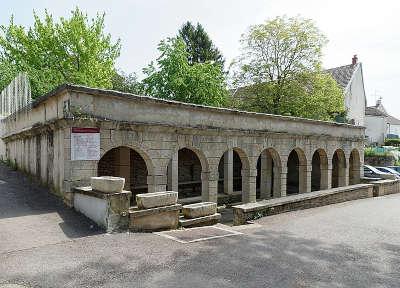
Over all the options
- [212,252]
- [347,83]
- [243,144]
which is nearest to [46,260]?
[212,252]

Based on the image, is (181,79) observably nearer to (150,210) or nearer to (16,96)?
(16,96)

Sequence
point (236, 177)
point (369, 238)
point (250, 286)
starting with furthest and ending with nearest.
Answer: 1. point (236, 177)
2. point (369, 238)
3. point (250, 286)

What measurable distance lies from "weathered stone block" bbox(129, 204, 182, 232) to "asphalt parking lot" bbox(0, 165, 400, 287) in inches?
16.1

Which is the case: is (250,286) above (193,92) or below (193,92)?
below

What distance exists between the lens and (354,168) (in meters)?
22.0

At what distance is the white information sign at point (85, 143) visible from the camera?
9.10 metres

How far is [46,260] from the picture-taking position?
564 centimetres

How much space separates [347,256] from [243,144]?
8.14m

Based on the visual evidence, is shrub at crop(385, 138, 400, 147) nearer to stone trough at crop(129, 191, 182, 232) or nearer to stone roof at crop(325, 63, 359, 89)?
stone roof at crop(325, 63, 359, 89)

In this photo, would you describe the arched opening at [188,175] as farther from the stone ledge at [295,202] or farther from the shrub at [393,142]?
the shrub at [393,142]

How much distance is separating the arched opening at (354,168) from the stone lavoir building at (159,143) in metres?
0.11

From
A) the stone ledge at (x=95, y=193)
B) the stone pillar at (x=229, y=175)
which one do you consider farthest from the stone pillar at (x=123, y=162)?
the stone ledge at (x=95, y=193)

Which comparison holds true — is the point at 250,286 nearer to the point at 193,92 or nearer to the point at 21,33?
the point at 193,92

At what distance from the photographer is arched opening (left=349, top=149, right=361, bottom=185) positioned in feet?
71.6
